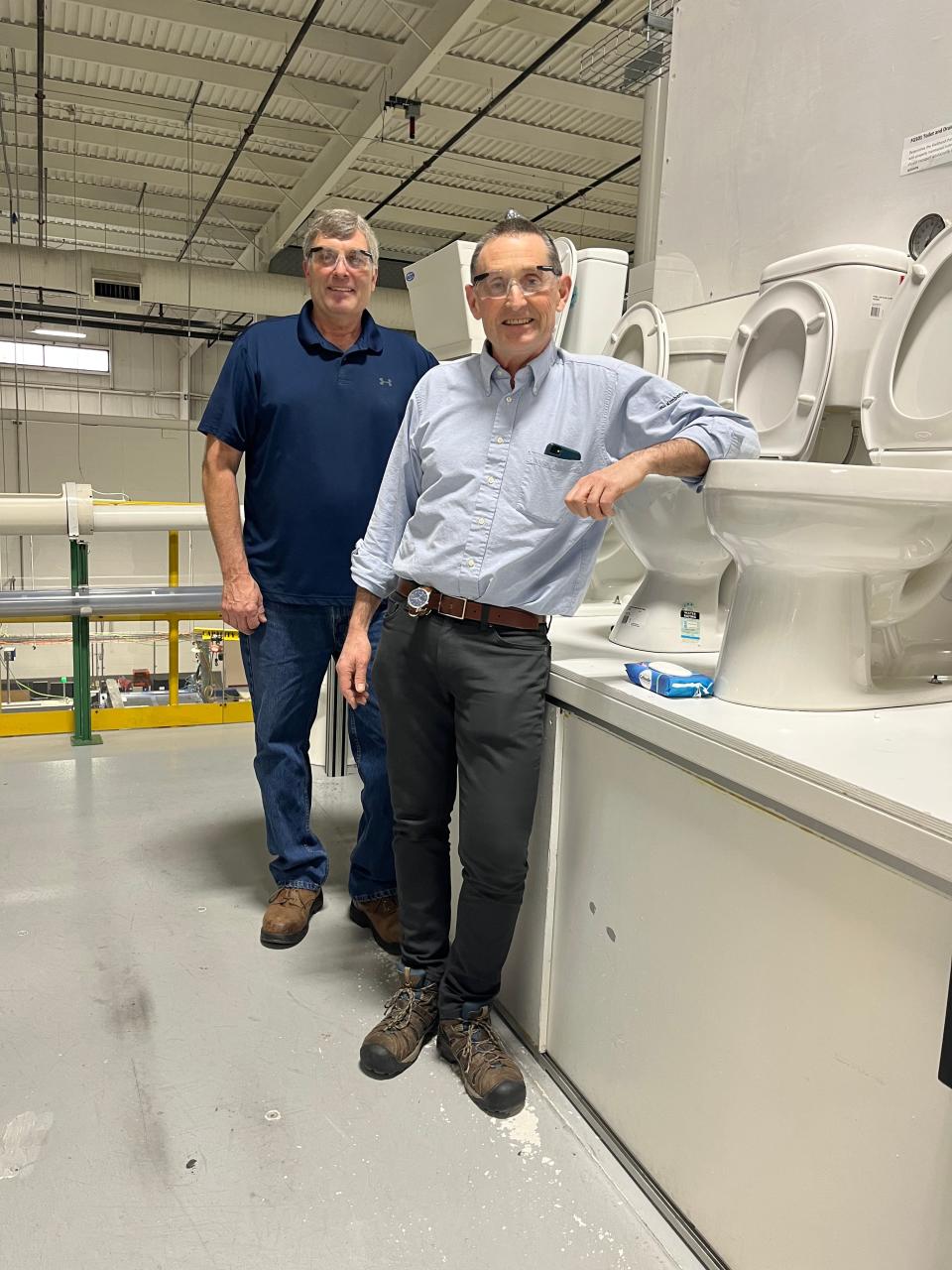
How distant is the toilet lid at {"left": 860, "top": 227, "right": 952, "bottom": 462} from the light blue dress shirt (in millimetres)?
409

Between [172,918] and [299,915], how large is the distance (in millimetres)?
313

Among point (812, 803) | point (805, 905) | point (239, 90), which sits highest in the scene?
point (239, 90)

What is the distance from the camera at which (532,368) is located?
1.46 metres

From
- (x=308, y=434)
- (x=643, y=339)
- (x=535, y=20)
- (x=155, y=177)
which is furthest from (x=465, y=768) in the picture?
(x=155, y=177)

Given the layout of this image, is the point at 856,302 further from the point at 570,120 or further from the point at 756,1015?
the point at 570,120

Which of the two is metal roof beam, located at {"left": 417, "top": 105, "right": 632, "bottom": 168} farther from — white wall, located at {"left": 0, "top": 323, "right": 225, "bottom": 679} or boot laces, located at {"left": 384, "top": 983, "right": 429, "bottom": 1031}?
boot laces, located at {"left": 384, "top": 983, "right": 429, "bottom": 1031}

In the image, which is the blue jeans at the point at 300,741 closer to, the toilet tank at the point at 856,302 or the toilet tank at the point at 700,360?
the toilet tank at the point at 700,360

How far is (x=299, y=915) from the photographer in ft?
6.72

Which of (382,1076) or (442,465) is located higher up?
(442,465)

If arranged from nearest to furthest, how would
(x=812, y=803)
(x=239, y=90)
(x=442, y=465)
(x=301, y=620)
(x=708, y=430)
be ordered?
(x=812, y=803)
(x=708, y=430)
(x=442, y=465)
(x=301, y=620)
(x=239, y=90)

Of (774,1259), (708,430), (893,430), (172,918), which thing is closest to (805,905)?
(774,1259)

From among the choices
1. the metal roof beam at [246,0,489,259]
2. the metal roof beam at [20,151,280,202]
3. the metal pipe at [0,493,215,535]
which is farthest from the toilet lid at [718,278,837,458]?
the metal roof beam at [20,151,280,202]

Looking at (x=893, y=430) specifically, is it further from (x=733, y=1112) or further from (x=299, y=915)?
(x=299, y=915)

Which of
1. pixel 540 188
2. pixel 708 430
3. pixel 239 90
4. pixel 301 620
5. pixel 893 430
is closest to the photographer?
pixel 708 430
